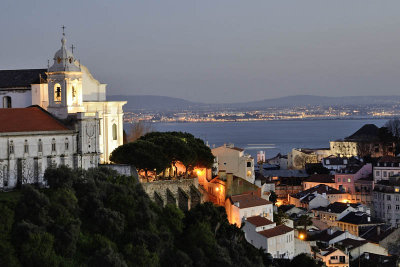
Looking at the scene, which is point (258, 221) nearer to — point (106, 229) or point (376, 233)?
point (106, 229)

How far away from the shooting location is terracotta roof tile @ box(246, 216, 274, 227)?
126 ft

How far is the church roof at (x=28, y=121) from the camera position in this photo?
32688 millimetres

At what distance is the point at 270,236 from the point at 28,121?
13.3m

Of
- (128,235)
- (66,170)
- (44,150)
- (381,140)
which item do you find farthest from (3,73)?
(381,140)

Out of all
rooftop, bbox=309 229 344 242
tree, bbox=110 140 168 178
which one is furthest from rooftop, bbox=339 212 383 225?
tree, bbox=110 140 168 178

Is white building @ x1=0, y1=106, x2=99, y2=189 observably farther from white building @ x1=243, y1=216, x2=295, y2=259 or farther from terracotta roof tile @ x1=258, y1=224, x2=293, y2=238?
terracotta roof tile @ x1=258, y1=224, x2=293, y2=238

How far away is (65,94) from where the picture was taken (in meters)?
36.6

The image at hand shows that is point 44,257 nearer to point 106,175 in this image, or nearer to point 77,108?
point 106,175

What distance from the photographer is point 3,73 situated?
1726 inches

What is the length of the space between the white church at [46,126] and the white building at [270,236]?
345 inches

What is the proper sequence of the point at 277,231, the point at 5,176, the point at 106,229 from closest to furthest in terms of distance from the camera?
1. the point at 106,229
2. the point at 5,176
3. the point at 277,231

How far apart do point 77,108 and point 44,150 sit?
4.21 metres

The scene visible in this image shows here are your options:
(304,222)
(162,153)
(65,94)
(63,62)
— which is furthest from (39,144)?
(304,222)

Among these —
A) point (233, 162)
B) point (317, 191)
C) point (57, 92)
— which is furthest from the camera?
point (317, 191)
